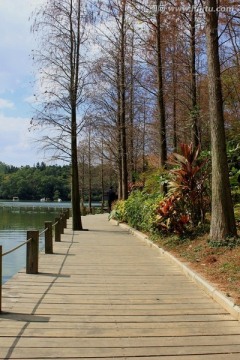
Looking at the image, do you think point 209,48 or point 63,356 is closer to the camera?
point 63,356

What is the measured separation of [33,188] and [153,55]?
9129cm

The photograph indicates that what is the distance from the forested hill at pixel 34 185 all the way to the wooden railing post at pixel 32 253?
90395 mm

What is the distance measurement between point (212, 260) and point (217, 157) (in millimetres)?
2375

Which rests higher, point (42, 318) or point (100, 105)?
point (100, 105)

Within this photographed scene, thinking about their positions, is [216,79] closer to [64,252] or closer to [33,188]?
[64,252]

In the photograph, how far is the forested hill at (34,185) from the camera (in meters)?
102

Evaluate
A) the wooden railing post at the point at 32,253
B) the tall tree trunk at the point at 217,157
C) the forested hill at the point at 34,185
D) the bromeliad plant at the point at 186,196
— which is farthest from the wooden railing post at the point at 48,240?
the forested hill at the point at 34,185

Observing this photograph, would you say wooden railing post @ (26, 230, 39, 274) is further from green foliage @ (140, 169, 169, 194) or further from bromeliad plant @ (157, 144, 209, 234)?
green foliage @ (140, 169, 169, 194)

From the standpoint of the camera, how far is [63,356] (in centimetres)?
428

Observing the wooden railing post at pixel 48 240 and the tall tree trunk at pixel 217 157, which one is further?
the wooden railing post at pixel 48 240

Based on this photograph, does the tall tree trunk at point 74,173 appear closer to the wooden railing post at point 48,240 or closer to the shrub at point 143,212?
the shrub at point 143,212

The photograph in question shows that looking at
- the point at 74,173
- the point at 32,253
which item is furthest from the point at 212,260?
the point at 74,173

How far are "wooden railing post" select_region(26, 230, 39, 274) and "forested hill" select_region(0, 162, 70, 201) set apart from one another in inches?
3559

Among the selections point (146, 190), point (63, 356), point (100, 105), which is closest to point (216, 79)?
point (63, 356)
